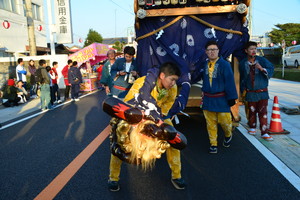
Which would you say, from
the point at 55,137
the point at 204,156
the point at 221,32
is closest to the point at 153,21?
the point at 221,32

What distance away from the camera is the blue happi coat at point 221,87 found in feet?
12.9

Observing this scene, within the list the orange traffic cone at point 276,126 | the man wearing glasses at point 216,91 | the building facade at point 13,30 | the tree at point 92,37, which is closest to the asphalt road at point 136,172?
the man wearing glasses at point 216,91

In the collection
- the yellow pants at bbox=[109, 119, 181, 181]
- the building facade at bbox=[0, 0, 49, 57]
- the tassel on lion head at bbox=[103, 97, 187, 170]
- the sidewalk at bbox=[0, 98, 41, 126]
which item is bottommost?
the sidewalk at bbox=[0, 98, 41, 126]

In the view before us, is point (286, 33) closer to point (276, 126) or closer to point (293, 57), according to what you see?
point (293, 57)

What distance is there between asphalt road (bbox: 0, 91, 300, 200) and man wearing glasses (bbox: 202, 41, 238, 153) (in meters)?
0.50

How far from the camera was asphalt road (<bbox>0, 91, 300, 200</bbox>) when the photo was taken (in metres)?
2.90

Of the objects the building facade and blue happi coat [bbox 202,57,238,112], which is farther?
the building facade

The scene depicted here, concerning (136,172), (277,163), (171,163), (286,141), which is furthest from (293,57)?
(171,163)

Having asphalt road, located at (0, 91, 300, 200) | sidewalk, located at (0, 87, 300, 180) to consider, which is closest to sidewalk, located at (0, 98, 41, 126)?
sidewalk, located at (0, 87, 300, 180)

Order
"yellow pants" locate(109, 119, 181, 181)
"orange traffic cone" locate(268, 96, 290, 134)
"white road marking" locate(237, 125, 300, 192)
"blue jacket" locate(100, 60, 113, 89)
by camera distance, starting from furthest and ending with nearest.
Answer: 1. "blue jacket" locate(100, 60, 113, 89)
2. "orange traffic cone" locate(268, 96, 290, 134)
3. "white road marking" locate(237, 125, 300, 192)
4. "yellow pants" locate(109, 119, 181, 181)

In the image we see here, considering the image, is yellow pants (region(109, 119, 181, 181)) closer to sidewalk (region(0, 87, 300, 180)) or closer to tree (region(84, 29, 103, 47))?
sidewalk (region(0, 87, 300, 180))

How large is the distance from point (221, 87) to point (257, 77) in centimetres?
119

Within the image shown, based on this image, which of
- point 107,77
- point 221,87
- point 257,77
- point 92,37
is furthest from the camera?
point 92,37

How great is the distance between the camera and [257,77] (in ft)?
15.7
